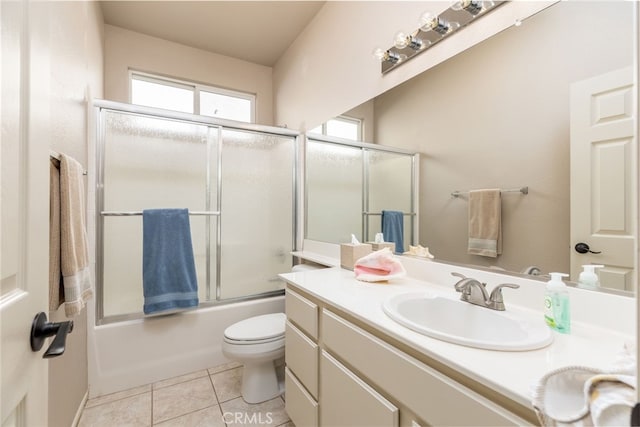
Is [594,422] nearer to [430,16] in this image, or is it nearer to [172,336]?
[430,16]

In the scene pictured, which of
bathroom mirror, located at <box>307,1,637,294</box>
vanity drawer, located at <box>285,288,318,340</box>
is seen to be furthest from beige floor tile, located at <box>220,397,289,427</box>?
bathroom mirror, located at <box>307,1,637,294</box>

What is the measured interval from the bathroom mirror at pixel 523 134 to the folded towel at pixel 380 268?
20cm

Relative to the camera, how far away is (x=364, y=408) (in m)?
0.91

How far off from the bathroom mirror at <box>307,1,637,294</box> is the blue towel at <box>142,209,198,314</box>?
1.61 m

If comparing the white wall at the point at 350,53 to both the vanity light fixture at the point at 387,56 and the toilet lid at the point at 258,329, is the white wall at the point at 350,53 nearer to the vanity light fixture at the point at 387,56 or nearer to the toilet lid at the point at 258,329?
the vanity light fixture at the point at 387,56

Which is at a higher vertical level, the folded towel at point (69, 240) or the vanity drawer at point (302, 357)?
the folded towel at point (69, 240)

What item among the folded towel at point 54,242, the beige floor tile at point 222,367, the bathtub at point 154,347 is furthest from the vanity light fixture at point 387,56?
the beige floor tile at point 222,367

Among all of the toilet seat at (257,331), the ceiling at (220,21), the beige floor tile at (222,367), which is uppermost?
the ceiling at (220,21)

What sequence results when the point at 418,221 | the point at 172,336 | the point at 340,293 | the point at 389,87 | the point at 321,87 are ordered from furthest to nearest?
the point at 321,87 → the point at 172,336 → the point at 389,87 → the point at 418,221 → the point at 340,293

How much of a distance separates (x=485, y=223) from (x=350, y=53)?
4.84ft

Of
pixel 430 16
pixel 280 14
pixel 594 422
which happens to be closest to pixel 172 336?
pixel 594 422

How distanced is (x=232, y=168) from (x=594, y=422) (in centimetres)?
233

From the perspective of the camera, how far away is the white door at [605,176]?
78 centimetres

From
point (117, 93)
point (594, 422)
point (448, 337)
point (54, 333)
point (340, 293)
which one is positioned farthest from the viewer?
point (117, 93)
